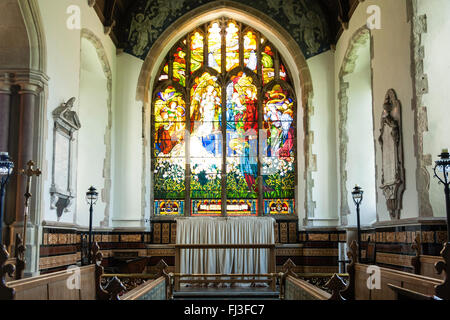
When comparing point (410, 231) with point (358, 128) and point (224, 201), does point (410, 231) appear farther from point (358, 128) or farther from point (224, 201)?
point (224, 201)

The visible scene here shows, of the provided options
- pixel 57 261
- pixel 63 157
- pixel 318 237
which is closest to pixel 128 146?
pixel 63 157

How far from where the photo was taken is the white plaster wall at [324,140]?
46.1 ft

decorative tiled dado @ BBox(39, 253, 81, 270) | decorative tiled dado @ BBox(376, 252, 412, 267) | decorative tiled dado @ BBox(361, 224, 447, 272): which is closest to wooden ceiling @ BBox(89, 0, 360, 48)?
decorative tiled dado @ BBox(361, 224, 447, 272)

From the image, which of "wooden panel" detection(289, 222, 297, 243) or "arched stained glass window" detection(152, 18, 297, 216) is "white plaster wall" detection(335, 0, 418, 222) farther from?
"arched stained glass window" detection(152, 18, 297, 216)

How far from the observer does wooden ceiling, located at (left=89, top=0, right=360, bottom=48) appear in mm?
13234

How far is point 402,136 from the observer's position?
934 cm

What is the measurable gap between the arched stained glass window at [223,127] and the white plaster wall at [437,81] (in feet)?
21.9

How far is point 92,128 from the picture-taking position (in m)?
13.8

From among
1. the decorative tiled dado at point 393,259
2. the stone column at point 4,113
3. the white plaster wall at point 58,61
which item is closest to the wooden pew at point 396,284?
the decorative tiled dado at point 393,259

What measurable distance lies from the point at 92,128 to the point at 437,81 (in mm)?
8514

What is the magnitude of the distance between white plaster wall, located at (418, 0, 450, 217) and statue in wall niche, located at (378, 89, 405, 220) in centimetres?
98

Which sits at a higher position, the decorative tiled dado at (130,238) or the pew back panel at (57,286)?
the decorative tiled dado at (130,238)

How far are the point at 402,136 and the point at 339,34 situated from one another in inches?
218

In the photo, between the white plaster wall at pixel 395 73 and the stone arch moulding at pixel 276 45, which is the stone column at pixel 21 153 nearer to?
the stone arch moulding at pixel 276 45
